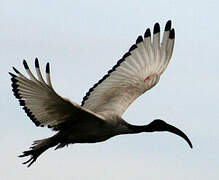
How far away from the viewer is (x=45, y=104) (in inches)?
495

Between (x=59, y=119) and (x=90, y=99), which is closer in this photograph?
(x=59, y=119)

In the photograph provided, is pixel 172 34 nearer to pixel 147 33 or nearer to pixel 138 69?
pixel 147 33

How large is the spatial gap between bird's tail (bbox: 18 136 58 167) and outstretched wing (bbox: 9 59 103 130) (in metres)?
0.30

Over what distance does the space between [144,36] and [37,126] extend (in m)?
4.09

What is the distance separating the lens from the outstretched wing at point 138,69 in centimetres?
1545

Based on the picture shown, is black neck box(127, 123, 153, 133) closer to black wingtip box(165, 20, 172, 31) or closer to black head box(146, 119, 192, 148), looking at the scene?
black head box(146, 119, 192, 148)

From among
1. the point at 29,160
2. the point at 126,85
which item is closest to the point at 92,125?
the point at 29,160

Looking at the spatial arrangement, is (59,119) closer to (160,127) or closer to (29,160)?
(29,160)

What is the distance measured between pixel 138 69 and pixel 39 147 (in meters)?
3.31

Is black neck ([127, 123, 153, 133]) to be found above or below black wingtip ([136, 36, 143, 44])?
below

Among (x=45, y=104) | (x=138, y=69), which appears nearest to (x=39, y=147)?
(x=45, y=104)

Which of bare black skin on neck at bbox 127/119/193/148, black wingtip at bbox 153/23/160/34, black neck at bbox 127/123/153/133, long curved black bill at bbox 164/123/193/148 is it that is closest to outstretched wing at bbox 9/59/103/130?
black neck at bbox 127/123/153/133

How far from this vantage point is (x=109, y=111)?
46.2 ft

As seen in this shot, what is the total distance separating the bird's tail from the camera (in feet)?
44.6
